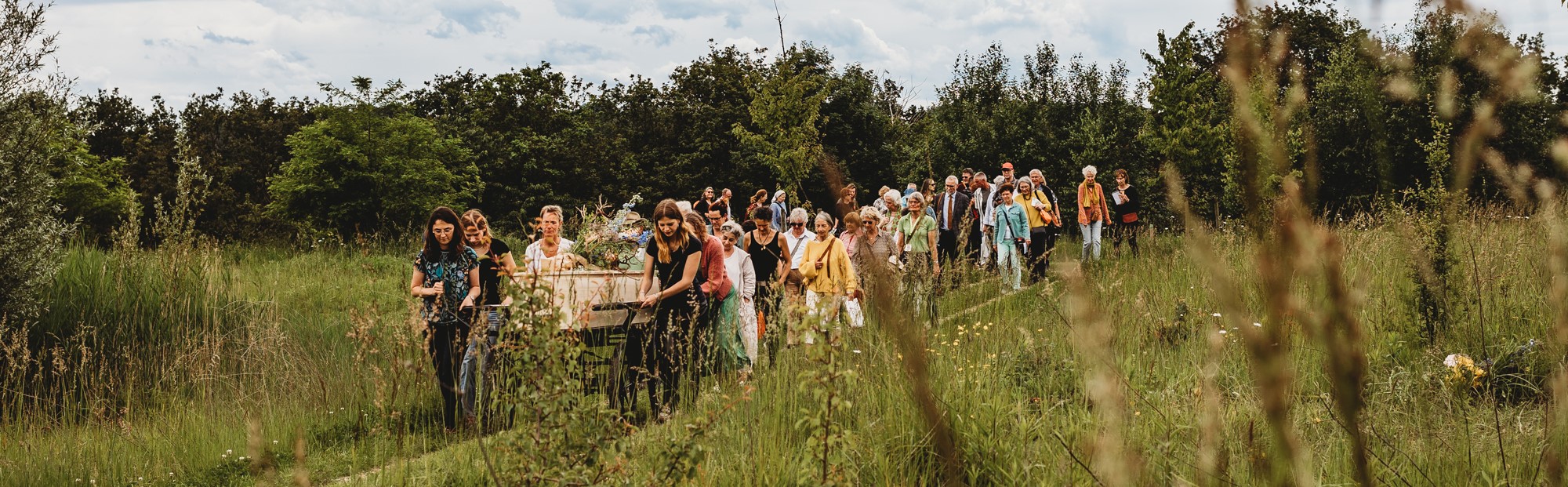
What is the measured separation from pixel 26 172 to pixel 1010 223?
983 cm

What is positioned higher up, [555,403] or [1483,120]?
[1483,120]

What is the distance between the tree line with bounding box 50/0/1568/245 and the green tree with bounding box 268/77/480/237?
0.05 meters

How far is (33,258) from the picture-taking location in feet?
26.5

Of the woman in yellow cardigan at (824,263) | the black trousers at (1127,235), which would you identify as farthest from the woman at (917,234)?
the black trousers at (1127,235)

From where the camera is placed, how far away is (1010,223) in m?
12.1

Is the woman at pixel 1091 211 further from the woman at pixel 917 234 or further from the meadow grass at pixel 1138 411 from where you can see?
A: the meadow grass at pixel 1138 411

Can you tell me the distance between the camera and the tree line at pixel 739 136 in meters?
8.77

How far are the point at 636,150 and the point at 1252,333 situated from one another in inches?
1646

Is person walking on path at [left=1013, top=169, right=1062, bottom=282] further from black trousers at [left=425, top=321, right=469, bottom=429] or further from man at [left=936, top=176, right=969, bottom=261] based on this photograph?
black trousers at [left=425, top=321, right=469, bottom=429]

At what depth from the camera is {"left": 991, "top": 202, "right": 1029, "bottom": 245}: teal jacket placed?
12102mm

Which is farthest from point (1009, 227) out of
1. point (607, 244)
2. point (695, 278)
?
point (695, 278)

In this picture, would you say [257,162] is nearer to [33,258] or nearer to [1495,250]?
[33,258]

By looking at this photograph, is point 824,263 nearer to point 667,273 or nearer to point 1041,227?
point 667,273

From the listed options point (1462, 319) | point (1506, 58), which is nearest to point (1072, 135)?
point (1462, 319)
